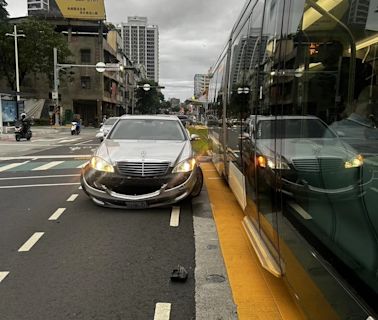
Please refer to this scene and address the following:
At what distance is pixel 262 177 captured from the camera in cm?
425

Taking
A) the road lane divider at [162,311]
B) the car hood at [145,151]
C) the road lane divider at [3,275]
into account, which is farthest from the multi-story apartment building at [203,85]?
the road lane divider at [162,311]

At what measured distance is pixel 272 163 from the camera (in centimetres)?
376

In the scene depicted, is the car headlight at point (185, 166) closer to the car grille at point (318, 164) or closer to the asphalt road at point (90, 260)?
the asphalt road at point (90, 260)

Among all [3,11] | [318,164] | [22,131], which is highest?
[3,11]

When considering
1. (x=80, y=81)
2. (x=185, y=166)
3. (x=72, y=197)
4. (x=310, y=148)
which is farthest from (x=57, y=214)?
(x=80, y=81)

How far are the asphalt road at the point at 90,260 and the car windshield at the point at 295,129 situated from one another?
64.1 inches

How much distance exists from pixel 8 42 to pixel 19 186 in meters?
47.1

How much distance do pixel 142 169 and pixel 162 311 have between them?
348cm

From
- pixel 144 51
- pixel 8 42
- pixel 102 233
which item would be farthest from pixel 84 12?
pixel 144 51

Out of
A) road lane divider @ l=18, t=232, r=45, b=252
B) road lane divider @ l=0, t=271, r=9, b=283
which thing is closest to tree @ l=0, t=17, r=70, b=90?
road lane divider @ l=18, t=232, r=45, b=252

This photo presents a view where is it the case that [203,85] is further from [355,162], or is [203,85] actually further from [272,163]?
[355,162]

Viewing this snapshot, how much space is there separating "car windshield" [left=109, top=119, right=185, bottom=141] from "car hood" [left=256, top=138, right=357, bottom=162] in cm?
501

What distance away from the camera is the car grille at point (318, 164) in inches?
103

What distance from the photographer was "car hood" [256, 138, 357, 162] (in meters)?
2.54
